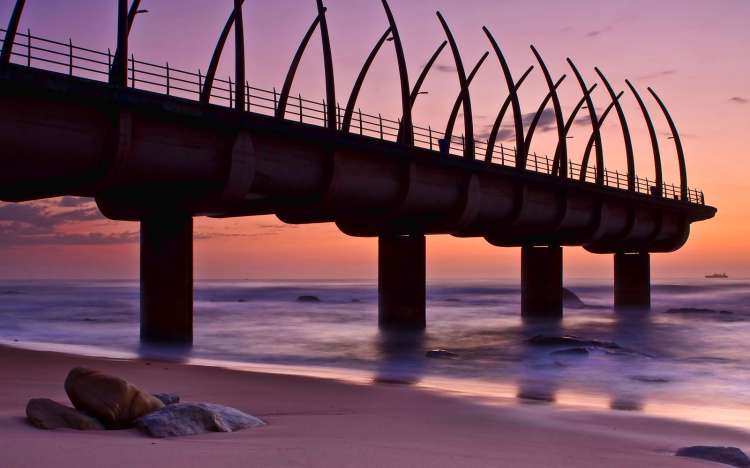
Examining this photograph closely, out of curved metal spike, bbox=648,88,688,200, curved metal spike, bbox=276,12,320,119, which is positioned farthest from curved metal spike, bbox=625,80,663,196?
curved metal spike, bbox=276,12,320,119

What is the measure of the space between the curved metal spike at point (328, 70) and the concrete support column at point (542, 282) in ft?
62.3

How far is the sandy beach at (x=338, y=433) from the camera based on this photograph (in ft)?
17.6

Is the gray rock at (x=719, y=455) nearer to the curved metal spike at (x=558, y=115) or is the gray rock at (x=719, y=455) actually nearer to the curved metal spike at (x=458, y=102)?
the curved metal spike at (x=458, y=102)

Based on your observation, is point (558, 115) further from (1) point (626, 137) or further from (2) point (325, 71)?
(2) point (325, 71)

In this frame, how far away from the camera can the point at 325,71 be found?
82.3 ft

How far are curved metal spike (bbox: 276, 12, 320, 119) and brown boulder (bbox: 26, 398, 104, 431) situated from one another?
57.2ft

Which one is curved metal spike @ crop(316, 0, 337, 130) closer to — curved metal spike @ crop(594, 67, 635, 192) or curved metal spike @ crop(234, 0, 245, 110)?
curved metal spike @ crop(234, 0, 245, 110)

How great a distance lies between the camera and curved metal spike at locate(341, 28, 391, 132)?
2533 centimetres

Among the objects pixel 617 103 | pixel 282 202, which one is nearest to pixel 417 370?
pixel 282 202

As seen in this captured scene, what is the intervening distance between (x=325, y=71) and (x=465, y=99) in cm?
821

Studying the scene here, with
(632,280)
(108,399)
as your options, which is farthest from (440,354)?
(632,280)

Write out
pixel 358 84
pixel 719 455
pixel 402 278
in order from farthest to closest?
pixel 402 278 → pixel 358 84 → pixel 719 455

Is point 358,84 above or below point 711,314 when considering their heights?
above

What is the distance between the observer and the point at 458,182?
29781 millimetres
